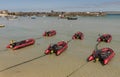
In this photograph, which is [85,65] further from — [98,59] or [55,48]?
[55,48]

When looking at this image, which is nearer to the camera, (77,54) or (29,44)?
(77,54)

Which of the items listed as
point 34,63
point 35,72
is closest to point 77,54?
point 34,63

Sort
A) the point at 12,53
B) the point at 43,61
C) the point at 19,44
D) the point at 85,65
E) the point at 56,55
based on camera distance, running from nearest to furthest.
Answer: the point at 85,65 → the point at 43,61 → the point at 56,55 → the point at 12,53 → the point at 19,44

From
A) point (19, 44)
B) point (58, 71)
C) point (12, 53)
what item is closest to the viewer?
point (58, 71)

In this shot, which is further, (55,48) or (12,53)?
(12,53)

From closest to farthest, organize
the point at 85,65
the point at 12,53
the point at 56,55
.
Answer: the point at 85,65 < the point at 56,55 < the point at 12,53

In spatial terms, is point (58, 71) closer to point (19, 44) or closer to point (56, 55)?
point (56, 55)

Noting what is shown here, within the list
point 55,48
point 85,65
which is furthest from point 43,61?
point 85,65

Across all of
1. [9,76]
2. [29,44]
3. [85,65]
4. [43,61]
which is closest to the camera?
[9,76]
